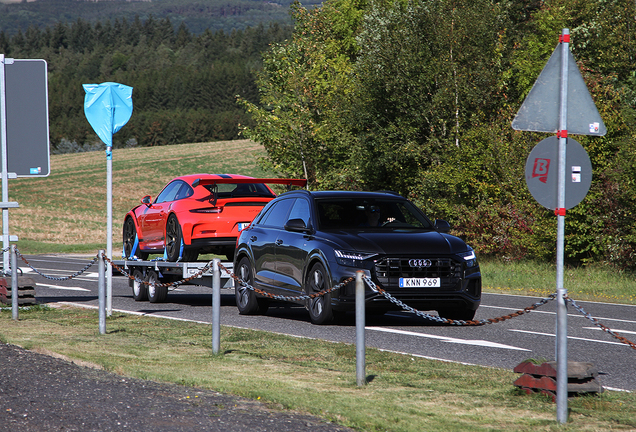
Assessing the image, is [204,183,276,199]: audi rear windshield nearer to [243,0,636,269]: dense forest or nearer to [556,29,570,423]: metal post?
[556,29,570,423]: metal post

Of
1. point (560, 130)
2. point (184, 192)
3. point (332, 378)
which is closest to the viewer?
point (560, 130)

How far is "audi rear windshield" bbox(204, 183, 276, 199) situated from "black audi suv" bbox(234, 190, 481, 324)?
1.17m

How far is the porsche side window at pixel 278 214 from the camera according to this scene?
12.7 meters

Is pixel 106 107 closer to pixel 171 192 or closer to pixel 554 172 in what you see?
pixel 171 192

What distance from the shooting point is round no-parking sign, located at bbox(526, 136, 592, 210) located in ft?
18.8

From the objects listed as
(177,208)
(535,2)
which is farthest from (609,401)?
(535,2)

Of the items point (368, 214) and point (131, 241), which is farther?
point (131, 241)

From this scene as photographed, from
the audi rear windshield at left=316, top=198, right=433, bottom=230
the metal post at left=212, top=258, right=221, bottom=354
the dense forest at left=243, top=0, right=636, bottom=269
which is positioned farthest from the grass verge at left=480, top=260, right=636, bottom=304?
the metal post at left=212, top=258, right=221, bottom=354

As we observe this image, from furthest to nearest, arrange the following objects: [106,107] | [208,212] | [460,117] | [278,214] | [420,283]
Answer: [460,117], [208,212], [106,107], [278,214], [420,283]

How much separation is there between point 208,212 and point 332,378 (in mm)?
7067

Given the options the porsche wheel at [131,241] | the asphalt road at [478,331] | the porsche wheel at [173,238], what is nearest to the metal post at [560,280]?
the asphalt road at [478,331]

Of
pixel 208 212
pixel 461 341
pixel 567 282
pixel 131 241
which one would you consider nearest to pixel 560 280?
pixel 461 341

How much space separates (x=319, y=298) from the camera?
1138 cm

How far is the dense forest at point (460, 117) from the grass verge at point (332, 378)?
17.3m
